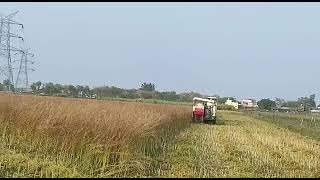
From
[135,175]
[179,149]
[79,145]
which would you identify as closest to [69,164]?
[79,145]

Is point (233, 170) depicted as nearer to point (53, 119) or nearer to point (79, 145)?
point (79, 145)

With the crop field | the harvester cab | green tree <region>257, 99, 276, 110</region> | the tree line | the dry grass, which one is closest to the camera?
the crop field

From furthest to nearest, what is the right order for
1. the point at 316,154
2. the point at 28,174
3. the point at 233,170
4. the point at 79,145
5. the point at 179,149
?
the point at 316,154 < the point at 179,149 < the point at 233,170 < the point at 79,145 < the point at 28,174

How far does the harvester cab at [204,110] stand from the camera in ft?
107

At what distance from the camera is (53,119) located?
10.1m

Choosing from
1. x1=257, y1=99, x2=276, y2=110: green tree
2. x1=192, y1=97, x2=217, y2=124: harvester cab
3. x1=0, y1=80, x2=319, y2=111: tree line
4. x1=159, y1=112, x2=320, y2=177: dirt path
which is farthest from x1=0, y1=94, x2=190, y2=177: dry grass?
x1=257, y1=99, x2=276, y2=110: green tree

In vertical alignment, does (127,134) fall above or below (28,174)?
above

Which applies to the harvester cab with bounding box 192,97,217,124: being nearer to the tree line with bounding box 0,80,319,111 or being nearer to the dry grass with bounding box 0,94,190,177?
the dry grass with bounding box 0,94,190,177

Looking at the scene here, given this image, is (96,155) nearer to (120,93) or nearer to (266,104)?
(120,93)

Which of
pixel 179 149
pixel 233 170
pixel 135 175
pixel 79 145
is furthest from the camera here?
pixel 179 149

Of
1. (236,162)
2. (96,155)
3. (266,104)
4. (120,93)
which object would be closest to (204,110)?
(236,162)

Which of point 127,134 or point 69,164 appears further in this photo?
point 127,134

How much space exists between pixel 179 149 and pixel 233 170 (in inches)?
144

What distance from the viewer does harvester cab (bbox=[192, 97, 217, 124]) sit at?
32.7m
